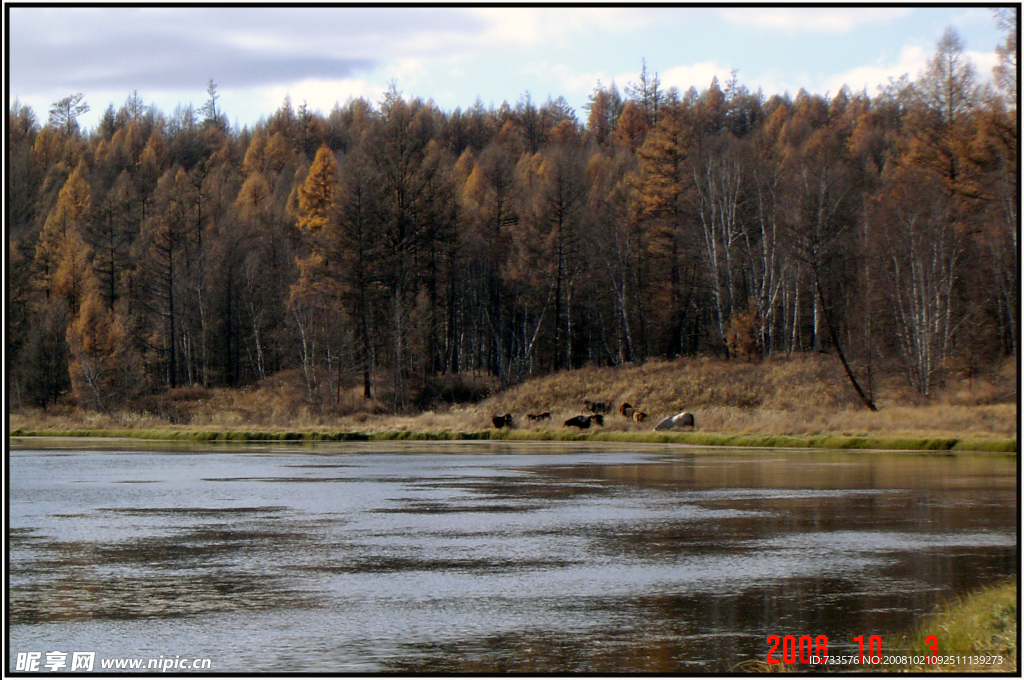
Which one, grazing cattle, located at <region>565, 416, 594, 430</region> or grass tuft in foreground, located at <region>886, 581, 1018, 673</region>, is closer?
A: grass tuft in foreground, located at <region>886, 581, 1018, 673</region>

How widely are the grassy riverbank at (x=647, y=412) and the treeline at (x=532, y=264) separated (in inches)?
71.1

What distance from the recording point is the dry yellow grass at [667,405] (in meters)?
41.3

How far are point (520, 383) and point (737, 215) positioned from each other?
59.9 feet

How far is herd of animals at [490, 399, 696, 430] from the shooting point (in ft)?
156

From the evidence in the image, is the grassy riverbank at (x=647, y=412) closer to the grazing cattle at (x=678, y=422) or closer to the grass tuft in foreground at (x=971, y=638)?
the grazing cattle at (x=678, y=422)

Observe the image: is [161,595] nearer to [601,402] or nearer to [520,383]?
[601,402]

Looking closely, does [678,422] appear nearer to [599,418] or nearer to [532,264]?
[599,418]

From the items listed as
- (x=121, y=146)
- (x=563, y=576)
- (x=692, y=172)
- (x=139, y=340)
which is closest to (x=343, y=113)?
(x=121, y=146)

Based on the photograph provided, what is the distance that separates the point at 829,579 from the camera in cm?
1430

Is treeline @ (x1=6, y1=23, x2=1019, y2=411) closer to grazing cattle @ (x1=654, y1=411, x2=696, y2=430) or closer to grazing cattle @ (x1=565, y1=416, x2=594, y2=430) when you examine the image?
grazing cattle @ (x1=654, y1=411, x2=696, y2=430)
